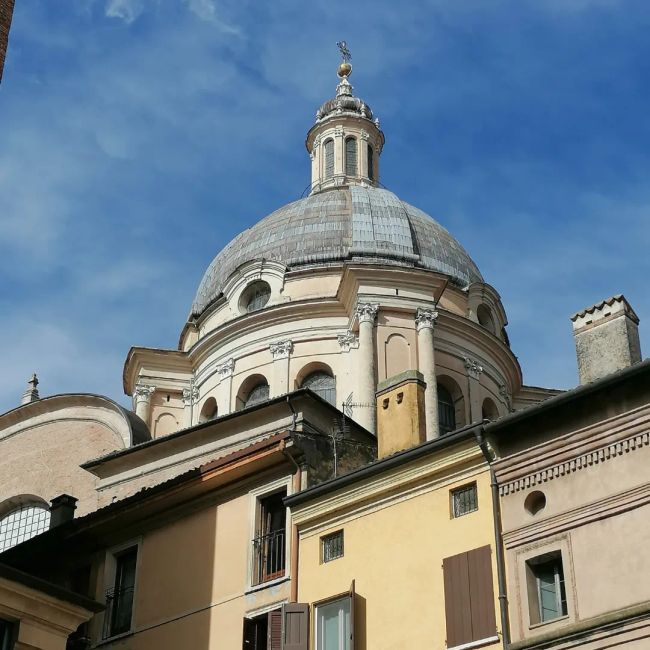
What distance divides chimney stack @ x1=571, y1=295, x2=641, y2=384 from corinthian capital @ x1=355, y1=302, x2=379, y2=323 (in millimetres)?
17736

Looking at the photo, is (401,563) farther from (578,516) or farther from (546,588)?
(578,516)

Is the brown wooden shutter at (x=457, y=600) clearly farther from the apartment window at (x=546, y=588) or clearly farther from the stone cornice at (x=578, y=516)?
the apartment window at (x=546, y=588)

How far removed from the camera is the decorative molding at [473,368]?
4428cm

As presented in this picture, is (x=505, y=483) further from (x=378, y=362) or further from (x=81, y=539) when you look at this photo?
(x=378, y=362)

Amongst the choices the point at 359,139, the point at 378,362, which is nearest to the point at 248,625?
the point at 378,362

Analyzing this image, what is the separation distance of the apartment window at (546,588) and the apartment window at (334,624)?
3.25 m

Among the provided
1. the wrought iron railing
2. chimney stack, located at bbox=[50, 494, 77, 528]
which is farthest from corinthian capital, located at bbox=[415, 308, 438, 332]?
the wrought iron railing

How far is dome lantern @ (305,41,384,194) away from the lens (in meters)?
53.6

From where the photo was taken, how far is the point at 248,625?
24656mm

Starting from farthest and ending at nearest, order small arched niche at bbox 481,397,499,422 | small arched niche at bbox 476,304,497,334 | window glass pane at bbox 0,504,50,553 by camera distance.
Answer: small arched niche at bbox 476,304,497,334
small arched niche at bbox 481,397,499,422
window glass pane at bbox 0,504,50,553

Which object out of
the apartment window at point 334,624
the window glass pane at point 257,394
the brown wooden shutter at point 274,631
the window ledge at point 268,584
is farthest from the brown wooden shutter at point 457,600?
the window glass pane at point 257,394

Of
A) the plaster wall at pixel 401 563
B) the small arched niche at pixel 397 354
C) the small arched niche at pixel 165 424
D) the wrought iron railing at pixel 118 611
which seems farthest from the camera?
the small arched niche at pixel 165 424

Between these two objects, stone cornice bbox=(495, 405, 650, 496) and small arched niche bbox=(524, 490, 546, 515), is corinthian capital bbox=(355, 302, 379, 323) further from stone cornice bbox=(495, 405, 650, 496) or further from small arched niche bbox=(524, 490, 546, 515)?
small arched niche bbox=(524, 490, 546, 515)

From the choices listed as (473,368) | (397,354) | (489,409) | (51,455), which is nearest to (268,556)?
(51,455)
